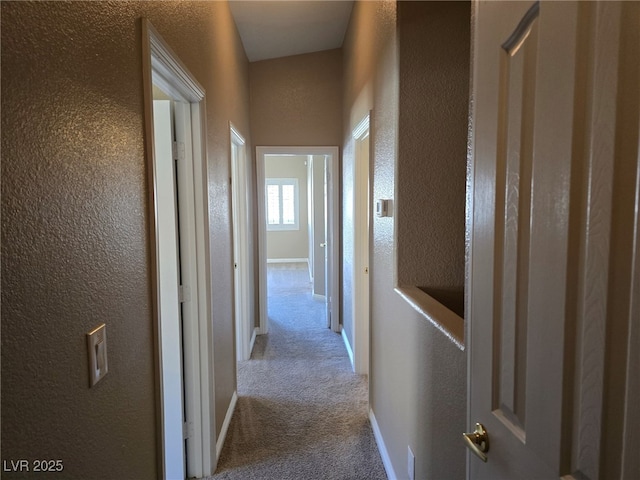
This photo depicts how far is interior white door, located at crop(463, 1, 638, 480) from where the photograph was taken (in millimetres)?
576

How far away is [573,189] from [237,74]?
317 cm

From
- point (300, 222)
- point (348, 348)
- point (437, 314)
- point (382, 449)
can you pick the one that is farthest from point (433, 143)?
point (300, 222)

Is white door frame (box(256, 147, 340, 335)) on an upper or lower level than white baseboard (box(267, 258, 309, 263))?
upper

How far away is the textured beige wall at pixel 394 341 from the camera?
136 centimetres

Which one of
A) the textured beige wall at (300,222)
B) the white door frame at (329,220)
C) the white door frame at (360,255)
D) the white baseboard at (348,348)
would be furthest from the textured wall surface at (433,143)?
the textured beige wall at (300,222)

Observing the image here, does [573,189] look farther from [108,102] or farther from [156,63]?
[156,63]

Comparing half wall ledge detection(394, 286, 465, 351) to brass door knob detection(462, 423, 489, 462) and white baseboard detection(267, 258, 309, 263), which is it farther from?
white baseboard detection(267, 258, 309, 263)

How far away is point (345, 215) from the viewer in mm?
4086

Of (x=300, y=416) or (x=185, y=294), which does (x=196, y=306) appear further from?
(x=300, y=416)

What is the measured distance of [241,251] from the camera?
388 cm

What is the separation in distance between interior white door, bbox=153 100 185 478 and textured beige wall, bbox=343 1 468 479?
3.54 feet

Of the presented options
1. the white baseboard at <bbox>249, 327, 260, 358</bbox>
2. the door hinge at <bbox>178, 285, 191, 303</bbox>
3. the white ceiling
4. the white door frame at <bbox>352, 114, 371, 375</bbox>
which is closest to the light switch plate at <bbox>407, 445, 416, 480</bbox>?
the door hinge at <bbox>178, 285, 191, 303</bbox>

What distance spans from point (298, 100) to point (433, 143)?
2.56 m

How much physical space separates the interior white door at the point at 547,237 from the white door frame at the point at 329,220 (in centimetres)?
337
